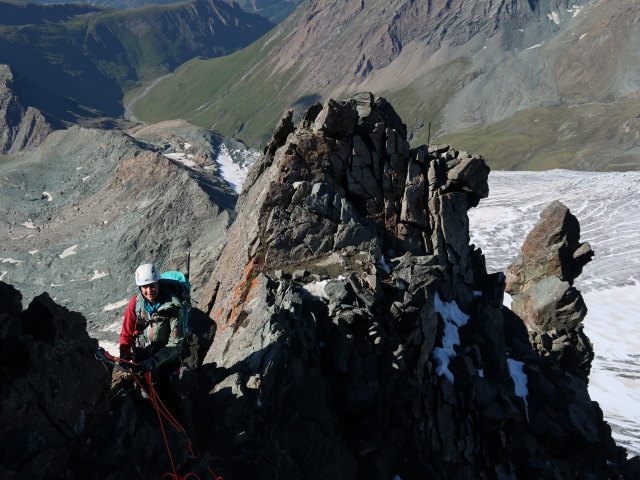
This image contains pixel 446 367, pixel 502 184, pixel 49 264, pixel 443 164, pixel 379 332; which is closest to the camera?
pixel 379 332

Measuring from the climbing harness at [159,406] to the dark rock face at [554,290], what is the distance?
30.3 m

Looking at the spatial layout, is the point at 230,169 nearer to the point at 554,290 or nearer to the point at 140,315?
the point at 554,290

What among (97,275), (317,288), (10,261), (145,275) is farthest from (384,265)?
(10,261)

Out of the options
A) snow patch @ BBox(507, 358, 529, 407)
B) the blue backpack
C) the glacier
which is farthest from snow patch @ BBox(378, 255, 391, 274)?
the glacier

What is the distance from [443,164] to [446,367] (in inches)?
471

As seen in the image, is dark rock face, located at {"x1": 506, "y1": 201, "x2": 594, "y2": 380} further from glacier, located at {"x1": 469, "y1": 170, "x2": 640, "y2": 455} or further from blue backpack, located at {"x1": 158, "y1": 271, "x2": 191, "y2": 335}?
blue backpack, located at {"x1": 158, "y1": 271, "x2": 191, "y2": 335}

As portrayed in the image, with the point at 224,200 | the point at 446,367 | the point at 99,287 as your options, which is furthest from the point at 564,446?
the point at 224,200

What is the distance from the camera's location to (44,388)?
35.4 ft

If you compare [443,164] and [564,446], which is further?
[443,164]

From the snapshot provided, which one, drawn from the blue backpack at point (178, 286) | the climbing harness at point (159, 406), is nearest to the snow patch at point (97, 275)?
the blue backpack at point (178, 286)

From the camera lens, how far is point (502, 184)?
403 feet

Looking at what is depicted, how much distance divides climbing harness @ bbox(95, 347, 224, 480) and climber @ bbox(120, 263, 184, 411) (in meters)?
0.20

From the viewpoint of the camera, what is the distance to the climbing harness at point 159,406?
12.1m

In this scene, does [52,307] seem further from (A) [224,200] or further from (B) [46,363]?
(A) [224,200]
